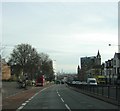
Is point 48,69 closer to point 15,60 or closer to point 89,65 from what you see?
point 15,60

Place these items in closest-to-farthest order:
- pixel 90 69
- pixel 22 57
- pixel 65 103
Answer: pixel 65 103 < pixel 22 57 < pixel 90 69

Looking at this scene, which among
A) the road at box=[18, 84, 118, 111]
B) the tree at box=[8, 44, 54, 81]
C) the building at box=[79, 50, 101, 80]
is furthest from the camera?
the building at box=[79, 50, 101, 80]

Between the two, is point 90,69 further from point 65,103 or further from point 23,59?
point 65,103

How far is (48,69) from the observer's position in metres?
133

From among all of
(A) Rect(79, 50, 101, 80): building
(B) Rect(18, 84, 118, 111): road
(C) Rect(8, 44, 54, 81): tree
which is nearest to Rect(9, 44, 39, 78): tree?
(C) Rect(8, 44, 54, 81): tree

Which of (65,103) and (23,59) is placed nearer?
(65,103)

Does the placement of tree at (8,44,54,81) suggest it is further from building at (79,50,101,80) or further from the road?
the road

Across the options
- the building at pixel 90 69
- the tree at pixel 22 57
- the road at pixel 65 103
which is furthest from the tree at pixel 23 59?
the road at pixel 65 103

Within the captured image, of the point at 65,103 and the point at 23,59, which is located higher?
the point at 23,59

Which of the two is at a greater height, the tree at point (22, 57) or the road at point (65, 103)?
the tree at point (22, 57)

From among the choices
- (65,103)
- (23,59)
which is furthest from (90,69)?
(65,103)

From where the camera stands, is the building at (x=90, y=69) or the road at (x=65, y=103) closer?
the road at (x=65, y=103)

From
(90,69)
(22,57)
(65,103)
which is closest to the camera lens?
(65,103)

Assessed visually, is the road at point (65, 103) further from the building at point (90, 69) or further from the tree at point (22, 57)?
the building at point (90, 69)
